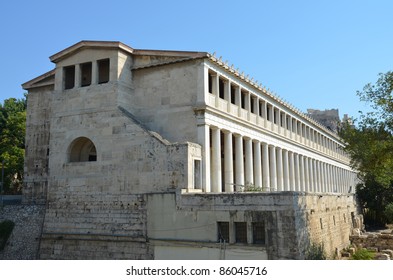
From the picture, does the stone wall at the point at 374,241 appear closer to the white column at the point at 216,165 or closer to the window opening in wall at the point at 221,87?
the white column at the point at 216,165

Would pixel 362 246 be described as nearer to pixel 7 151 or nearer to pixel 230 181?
pixel 230 181

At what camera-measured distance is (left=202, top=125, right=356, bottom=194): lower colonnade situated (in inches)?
1093

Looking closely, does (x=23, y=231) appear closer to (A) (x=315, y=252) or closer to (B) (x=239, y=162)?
(B) (x=239, y=162)

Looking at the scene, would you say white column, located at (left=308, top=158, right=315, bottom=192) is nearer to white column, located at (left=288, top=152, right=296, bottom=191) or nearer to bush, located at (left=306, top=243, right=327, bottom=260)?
white column, located at (left=288, top=152, right=296, bottom=191)

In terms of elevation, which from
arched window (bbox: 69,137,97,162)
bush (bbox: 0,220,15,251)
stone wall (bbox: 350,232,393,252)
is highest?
arched window (bbox: 69,137,97,162)

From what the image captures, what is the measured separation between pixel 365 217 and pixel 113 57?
119ft

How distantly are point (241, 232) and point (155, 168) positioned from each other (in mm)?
6922

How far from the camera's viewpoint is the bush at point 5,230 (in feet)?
92.6

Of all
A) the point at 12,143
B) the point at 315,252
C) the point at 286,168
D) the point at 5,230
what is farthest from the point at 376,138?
the point at 12,143

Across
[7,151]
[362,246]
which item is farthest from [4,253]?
[362,246]

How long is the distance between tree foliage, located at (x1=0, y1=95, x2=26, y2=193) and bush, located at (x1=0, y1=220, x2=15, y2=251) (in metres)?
17.2

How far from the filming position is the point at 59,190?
28.3 metres

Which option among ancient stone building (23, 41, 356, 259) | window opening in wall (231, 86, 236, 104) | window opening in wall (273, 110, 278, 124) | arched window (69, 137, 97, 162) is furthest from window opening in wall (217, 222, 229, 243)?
window opening in wall (273, 110, 278, 124)

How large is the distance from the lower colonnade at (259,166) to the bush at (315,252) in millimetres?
6493
